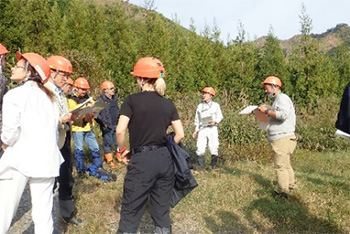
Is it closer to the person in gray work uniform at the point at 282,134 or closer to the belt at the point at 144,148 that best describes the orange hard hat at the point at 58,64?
the belt at the point at 144,148

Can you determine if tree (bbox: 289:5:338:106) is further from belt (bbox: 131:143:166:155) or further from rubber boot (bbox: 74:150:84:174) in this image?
belt (bbox: 131:143:166:155)

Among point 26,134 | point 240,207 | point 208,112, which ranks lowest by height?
point 240,207

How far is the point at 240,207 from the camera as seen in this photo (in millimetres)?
5371

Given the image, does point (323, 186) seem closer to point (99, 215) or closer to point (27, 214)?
point (99, 215)

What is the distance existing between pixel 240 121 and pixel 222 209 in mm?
5710

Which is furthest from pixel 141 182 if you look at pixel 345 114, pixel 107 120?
pixel 107 120

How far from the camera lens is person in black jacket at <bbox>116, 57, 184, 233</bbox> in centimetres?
320

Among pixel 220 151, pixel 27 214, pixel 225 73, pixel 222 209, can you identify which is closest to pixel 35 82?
pixel 27 214

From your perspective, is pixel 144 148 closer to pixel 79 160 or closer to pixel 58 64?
pixel 58 64

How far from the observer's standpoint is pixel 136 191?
3.20 m

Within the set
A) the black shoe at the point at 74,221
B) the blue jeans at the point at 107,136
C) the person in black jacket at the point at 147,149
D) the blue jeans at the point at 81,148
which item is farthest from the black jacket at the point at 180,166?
the blue jeans at the point at 107,136

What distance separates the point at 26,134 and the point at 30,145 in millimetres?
101

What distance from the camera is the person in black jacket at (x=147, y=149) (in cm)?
320

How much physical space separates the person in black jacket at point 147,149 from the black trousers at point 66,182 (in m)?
1.09
